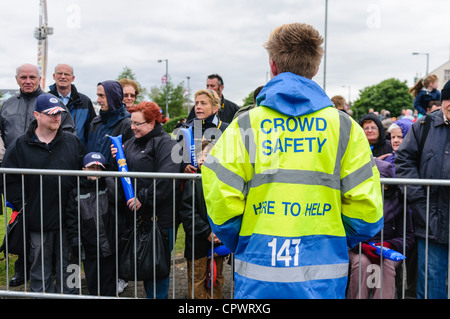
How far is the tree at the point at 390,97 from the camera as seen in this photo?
72438 mm

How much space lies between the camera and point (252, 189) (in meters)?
2.12

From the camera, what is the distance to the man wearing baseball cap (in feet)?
13.2

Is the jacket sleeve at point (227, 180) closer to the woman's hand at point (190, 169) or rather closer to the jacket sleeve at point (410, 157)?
the woman's hand at point (190, 169)

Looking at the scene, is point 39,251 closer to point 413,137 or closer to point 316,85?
point 316,85

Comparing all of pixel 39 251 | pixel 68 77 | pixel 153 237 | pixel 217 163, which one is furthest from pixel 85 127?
pixel 217 163

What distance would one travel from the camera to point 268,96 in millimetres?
2068

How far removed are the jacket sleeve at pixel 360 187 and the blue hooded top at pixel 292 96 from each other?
22 cm

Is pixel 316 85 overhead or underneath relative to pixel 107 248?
overhead

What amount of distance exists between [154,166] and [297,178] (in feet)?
7.83

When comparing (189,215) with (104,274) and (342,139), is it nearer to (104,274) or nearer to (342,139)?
(104,274)

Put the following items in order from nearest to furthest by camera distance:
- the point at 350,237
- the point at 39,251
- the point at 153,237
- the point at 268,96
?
the point at 268,96, the point at 350,237, the point at 153,237, the point at 39,251
